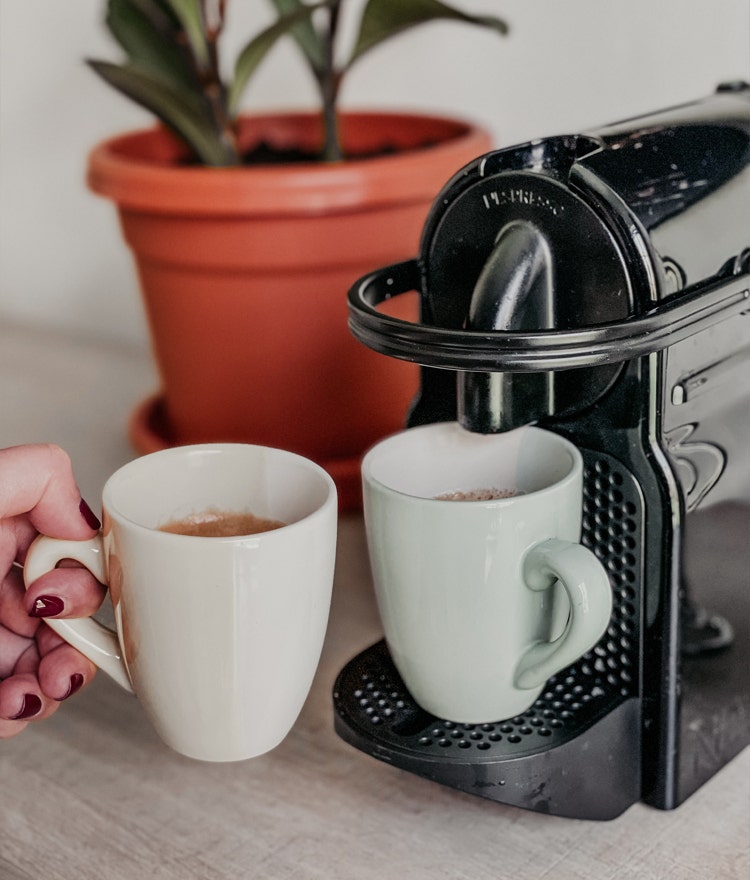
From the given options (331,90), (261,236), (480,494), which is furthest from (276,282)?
(480,494)

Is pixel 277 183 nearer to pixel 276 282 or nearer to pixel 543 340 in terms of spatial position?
pixel 276 282

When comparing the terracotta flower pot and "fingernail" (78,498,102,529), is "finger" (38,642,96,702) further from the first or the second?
the terracotta flower pot

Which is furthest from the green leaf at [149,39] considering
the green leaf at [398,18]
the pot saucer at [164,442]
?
the pot saucer at [164,442]

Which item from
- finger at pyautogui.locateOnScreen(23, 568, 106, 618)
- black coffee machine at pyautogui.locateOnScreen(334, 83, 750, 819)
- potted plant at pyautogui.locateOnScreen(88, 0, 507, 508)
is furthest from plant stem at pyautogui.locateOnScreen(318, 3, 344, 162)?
finger at pyautogui.locateOnScreen(23, 568, 106, 618)

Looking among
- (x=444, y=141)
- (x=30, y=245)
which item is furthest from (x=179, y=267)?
(x=30, y=245)

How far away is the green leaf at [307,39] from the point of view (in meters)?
0.65

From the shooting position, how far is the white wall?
0.66 meters

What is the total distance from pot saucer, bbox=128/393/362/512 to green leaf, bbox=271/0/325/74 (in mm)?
242

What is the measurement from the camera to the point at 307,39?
655 millimetres

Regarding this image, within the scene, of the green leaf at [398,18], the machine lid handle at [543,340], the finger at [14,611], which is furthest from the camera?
the green leaf at [398,18]

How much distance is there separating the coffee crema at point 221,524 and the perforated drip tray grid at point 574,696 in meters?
0.07

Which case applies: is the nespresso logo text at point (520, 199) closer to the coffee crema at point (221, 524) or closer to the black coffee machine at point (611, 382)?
the black coffee machine at point (611, 382)

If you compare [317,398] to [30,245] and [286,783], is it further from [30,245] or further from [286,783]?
[30,245]

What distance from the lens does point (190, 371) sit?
64cm
